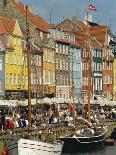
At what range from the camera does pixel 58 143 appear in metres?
50.6

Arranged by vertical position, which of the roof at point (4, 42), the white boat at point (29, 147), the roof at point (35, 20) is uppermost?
the roof at point (35, 20)

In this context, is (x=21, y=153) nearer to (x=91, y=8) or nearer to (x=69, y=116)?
(x=69, y=116)

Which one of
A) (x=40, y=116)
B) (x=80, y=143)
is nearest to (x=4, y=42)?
(x=40, y=116)

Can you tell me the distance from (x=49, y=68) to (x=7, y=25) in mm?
14560

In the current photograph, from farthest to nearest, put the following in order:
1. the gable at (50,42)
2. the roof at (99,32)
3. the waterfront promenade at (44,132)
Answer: the roof at (99,32) → the gable at (50,42) → the waterfront promenade at (44,132)

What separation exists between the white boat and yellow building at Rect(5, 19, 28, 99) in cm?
3574

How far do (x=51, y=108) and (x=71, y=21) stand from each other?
174ft

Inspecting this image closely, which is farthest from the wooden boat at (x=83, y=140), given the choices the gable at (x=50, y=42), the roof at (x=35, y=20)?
the roof at (x=35, y=20)

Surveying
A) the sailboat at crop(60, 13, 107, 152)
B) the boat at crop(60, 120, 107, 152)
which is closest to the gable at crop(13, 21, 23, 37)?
the sailboat at crop(60, 13, 107, 152)

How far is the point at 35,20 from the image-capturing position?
103688 millimetres

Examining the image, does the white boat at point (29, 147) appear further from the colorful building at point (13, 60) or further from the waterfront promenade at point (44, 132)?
the colorful building at point (13, 60)

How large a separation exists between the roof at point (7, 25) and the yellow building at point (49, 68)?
10143 mm

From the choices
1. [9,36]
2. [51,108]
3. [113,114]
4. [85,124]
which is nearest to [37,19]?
[9,36]

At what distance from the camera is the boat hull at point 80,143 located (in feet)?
193
